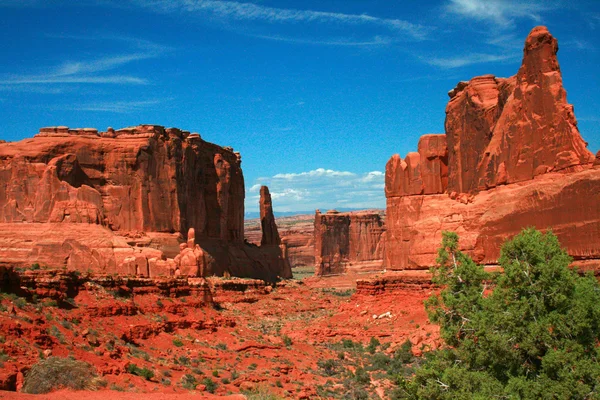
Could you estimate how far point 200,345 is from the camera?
33.2 metres

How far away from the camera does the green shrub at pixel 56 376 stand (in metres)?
20.3

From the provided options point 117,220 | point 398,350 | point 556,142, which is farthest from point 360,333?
point 117,220

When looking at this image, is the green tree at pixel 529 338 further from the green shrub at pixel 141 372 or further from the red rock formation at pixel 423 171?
the red rock formation at pixel 423 171

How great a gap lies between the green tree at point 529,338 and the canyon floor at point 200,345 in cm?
614

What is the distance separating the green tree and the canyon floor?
614 cm

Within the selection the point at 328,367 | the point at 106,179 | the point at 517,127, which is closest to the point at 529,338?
the point at 328,367

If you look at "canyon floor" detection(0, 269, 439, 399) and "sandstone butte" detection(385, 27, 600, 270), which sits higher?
"sandstone butte" detection(385, 27, 600, 270)

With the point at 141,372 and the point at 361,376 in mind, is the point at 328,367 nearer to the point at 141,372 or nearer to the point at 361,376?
the point at 361,376

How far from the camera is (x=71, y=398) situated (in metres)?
19.5

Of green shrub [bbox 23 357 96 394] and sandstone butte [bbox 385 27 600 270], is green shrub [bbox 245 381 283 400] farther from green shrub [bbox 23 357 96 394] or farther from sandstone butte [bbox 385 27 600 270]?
sandstone butte [bbox 385 27 600 270]

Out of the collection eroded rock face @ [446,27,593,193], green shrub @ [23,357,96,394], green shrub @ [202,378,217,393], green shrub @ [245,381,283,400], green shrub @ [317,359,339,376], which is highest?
eroded rock face @ [446,27,593,193]

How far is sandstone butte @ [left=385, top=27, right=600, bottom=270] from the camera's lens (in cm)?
3303

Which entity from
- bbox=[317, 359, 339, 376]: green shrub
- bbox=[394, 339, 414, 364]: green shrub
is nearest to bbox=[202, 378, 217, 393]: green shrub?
bbox=[317, 359, 339, 376]: green shrub

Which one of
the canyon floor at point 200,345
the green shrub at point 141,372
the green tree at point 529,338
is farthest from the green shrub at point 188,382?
the green tree at point 529,338
